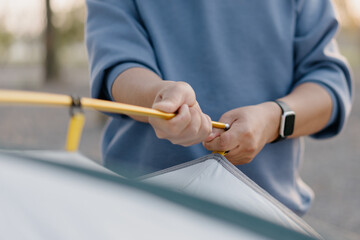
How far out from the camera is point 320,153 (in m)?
3.92

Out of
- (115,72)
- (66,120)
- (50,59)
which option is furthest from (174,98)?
(50,59)

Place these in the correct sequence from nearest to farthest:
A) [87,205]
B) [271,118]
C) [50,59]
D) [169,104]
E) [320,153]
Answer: [87,205], [169,104], [271,118], [320,153], [50,59]

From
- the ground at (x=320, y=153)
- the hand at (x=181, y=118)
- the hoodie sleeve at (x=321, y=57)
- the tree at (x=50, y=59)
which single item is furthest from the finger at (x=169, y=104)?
the tree at (x=50, y=59)

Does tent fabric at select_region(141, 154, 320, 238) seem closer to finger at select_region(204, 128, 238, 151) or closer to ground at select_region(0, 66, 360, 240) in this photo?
finger at select_region(204, 128, 238, 151)

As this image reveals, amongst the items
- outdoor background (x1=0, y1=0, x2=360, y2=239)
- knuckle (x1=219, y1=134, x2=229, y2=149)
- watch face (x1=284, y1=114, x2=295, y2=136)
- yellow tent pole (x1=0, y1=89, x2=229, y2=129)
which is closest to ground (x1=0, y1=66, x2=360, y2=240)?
outdoor background (x1=0, y1=0, x2=360, y2=239)

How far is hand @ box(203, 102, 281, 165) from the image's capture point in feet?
2.25

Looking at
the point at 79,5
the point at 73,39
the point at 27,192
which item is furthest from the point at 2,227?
the point at 73,39

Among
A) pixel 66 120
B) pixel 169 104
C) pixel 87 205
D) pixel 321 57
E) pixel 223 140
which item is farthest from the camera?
pixel 66 120

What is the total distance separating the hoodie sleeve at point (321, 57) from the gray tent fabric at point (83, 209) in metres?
0.56

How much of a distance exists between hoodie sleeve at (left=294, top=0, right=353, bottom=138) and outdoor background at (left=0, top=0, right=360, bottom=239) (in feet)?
0.93

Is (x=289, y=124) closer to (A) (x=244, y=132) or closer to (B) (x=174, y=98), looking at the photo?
(A) (x=244, y=132)

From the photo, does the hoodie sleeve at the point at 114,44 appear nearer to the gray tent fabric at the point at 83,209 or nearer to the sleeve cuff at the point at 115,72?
the sleeve cuff at the point at 115,72

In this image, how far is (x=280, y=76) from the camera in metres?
0.90

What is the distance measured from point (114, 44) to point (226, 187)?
390mm
